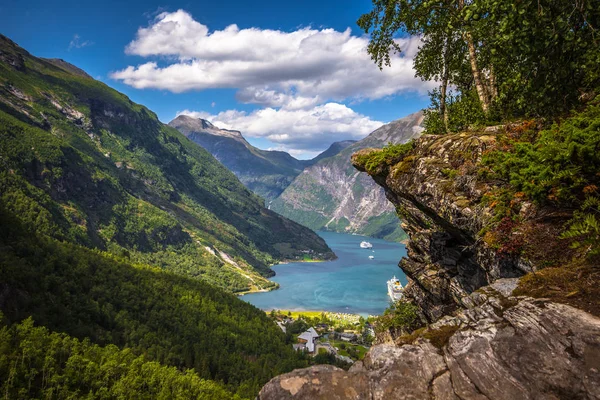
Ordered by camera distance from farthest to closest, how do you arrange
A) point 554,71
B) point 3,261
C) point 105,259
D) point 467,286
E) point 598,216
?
1. point 105,259
2. point 3,261
3. point 467,286
4. point 554,71
5. point 598,216

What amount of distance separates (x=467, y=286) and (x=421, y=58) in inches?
543

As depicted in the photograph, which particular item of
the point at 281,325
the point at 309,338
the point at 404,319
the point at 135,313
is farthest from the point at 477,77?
the point at 281,325

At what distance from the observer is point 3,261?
73.9 m

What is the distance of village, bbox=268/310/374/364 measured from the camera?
335ft

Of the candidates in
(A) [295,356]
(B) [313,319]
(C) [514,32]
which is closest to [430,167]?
(C) [514,32]

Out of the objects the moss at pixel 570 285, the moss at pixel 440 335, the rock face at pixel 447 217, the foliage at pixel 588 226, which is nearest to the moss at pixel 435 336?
the moss at pixel 440 335

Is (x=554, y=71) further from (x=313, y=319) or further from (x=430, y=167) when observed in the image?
(x=313, y=319)

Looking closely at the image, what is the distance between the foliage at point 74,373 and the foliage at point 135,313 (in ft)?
43.6

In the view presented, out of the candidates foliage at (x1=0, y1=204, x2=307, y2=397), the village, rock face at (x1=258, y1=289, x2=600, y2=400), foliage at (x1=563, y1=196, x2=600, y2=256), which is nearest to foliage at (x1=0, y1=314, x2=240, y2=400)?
foliage at (x1=0, y1=204, x2=307, y2=397)

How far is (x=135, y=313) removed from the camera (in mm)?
101062

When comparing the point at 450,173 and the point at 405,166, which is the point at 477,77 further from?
the point at 450,173

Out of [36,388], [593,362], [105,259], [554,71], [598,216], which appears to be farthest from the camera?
[105,259]

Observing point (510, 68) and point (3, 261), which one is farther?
point (3, 261)

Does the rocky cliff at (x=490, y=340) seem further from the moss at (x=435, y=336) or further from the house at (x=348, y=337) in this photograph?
the house at (x=348, y=337)
